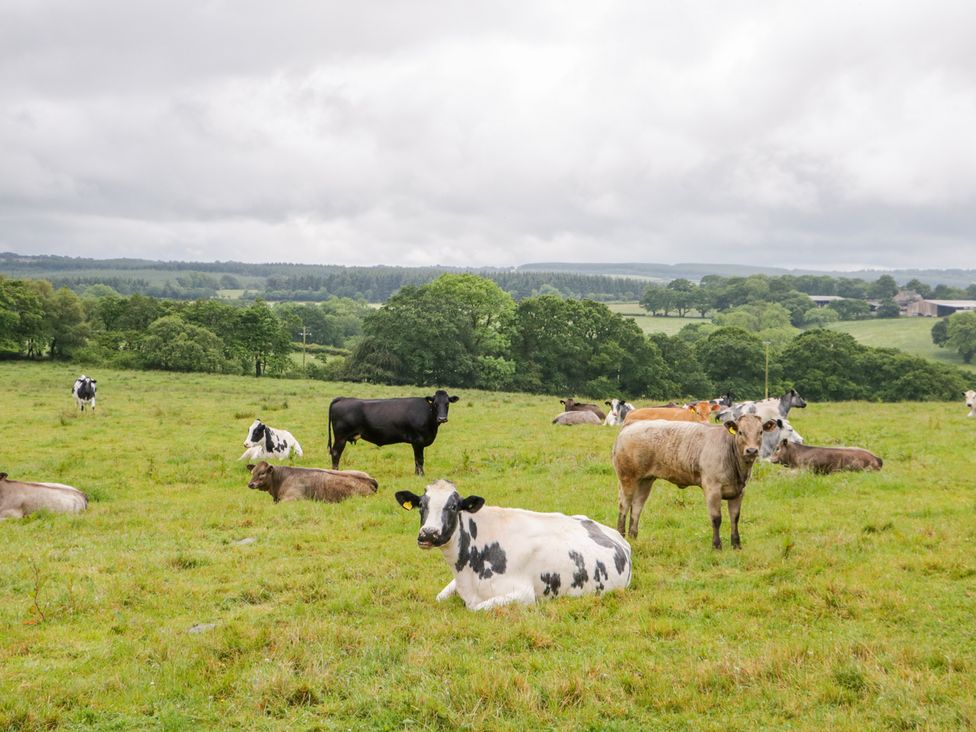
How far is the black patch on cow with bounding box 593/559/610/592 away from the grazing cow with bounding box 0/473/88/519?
10.8m

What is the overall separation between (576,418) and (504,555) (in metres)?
21.9

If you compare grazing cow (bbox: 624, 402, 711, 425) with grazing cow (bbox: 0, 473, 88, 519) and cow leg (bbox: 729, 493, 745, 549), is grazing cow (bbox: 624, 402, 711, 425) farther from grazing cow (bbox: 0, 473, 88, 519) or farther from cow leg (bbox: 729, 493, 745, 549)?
grazing cow (bbox: 0, 473, 88, 519)

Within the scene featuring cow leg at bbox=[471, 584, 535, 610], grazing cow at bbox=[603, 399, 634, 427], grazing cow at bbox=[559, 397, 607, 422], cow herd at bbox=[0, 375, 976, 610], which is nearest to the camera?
cow leg at bbox=[471, 584, 535, 610]

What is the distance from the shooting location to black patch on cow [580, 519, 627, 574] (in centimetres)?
936

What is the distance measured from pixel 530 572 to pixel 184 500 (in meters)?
9.77

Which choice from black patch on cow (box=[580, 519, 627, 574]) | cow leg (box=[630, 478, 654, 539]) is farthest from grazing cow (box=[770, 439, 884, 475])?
black patch on cow (box=[580, 519, 627, 574])

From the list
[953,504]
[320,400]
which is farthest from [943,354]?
[953,504]

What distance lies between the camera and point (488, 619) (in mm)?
8188

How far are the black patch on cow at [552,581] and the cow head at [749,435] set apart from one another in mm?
3319

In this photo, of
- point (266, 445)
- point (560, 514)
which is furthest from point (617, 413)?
point (560, 514)

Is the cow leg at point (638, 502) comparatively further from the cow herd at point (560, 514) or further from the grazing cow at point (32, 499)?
the grazing cow at point (32, 499)

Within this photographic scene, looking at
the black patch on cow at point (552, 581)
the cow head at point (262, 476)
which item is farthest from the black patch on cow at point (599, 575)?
the cow head at point (262, 476)

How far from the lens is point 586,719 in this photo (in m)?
5.85

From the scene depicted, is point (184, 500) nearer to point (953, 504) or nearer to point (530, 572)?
point (530, 572)
